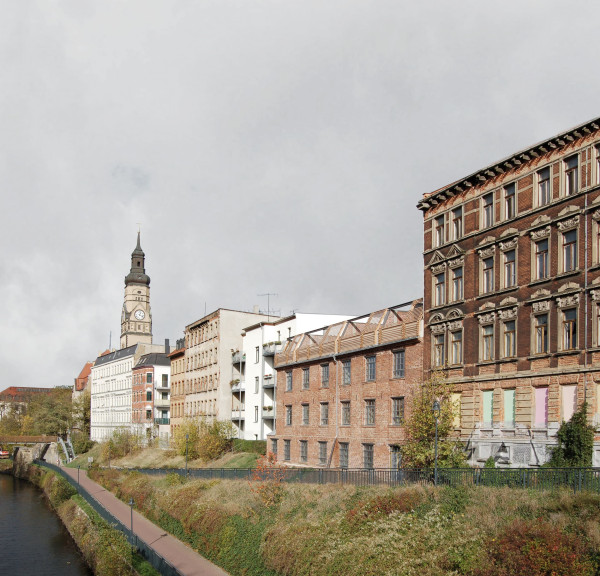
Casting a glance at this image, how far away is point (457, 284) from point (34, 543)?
33.7 meters

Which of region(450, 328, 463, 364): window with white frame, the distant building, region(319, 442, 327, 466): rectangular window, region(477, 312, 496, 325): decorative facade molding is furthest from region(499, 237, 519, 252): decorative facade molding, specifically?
the distant building

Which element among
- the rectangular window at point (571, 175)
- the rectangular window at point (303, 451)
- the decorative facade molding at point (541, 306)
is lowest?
the rectangular window at point (303, 451)

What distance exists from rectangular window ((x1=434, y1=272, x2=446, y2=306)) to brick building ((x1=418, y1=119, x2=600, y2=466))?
0.05 metres

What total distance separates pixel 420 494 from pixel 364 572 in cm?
532

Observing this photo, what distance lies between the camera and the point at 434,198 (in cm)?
3931

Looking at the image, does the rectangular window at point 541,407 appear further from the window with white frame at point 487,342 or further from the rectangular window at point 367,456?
the rectangular window at point 367,456

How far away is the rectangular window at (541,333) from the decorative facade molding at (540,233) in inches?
137

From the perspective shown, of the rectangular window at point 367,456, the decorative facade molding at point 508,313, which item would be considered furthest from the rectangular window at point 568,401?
the rectangular window at point 367,456

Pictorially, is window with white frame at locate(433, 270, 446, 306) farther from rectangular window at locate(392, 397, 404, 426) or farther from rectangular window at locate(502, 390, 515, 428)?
rectangular window at locate(502, 390, 515, 428)

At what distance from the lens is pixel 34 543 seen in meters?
48.8

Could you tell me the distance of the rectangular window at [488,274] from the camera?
3478cm

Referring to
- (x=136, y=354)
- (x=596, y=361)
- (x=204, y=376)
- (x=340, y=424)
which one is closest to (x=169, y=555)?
(x=340, y=424)

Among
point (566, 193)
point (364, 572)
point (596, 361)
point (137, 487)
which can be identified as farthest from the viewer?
point (137, 487)

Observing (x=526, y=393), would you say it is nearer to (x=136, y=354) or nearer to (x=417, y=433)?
(x=417, y=433)
